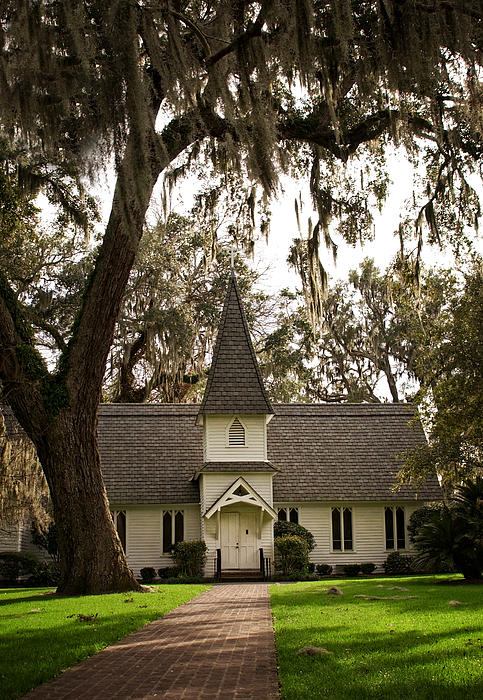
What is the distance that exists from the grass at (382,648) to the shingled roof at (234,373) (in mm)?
13688

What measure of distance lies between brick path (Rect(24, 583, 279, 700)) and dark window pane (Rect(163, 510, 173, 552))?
16.6 m

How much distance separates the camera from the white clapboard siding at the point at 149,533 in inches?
1083

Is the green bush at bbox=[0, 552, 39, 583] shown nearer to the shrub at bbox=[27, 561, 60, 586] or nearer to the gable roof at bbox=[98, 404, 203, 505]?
the shrub at bbox=[27, 561, 60, 586]

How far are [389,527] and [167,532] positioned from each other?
7.98 metres

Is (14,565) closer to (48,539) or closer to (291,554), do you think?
(48,539)

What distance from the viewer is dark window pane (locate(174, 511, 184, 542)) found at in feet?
91.4

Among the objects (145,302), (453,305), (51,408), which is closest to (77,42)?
(51,408)

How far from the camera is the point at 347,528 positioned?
2862 cm

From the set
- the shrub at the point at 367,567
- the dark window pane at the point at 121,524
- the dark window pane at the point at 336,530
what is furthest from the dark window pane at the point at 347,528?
the dark window pane at the point at 121,524

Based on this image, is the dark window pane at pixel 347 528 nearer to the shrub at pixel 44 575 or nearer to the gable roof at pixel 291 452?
the gable roof at pixel 291 452

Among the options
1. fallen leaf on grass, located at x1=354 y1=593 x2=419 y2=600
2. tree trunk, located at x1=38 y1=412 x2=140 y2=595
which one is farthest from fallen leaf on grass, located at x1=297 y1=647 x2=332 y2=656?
tree trunk, located at x1=38 y1=412 x2=140 y2=595

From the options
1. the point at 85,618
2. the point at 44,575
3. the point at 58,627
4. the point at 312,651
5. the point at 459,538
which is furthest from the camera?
the point at 44,575

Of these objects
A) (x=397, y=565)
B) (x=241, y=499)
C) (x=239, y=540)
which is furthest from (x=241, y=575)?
(x=397, y=565)

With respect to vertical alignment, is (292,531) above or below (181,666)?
above
